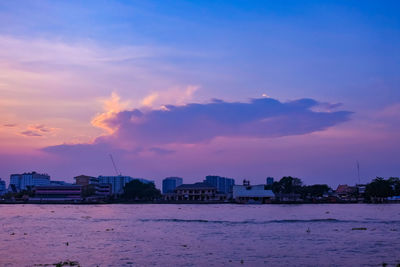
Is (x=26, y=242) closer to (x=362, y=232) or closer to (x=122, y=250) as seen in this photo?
(x=122, y=250)

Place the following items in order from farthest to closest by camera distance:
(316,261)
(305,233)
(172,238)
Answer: (305,233) → (172,238) → (316,261)

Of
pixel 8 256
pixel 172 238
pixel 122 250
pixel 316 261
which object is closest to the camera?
pixel 316 261

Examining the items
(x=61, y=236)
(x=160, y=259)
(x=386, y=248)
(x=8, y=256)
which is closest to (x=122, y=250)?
(x=160, y=259)

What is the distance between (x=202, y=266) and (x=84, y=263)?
26.5 ft

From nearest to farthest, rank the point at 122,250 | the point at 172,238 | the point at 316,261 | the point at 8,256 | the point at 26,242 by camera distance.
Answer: the point at 316,261 < the point at 8,256 < the point at 122,250 < the point at 26,242 < the point at 172,238

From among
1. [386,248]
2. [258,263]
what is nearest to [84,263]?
[258,263]

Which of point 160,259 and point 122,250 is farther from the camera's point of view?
point 122,250

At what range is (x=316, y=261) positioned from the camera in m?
30.0

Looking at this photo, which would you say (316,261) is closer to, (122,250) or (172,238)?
(122,250)

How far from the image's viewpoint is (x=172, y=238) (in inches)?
1794

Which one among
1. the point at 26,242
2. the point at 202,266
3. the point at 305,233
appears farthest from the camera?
the point at 305,233

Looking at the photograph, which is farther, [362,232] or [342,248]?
[362,232]

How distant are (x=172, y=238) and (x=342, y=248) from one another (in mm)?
17614

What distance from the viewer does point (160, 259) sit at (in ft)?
103
